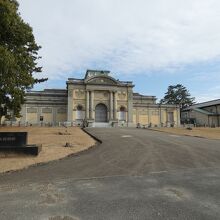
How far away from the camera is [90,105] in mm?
61188

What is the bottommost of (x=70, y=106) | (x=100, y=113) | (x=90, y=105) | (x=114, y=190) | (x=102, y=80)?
(x=114, y=190)

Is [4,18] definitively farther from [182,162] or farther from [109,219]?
[109,219]

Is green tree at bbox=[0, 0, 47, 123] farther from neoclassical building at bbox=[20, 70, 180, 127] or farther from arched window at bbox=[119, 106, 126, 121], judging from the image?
arched window at bbox=[119, 106, 126, 121]

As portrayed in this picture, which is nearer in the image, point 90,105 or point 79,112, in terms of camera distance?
→ point 79,112

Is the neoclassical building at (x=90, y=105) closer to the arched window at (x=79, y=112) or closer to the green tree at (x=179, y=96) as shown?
the arched window at (x=79, y=112)

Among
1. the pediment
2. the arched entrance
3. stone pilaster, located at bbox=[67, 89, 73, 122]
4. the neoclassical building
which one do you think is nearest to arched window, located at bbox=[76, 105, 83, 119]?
the neoclassical building

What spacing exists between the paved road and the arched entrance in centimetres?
5078

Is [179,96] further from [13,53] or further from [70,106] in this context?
[13,53]

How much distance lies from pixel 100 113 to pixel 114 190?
55.9 m

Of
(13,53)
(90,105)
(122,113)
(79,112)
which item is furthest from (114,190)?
(122,113)

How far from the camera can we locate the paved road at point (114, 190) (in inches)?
209

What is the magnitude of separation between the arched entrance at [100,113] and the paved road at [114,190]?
167 feet

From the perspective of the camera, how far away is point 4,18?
1447cm

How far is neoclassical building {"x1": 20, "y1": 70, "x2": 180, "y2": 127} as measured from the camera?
2359 inches
